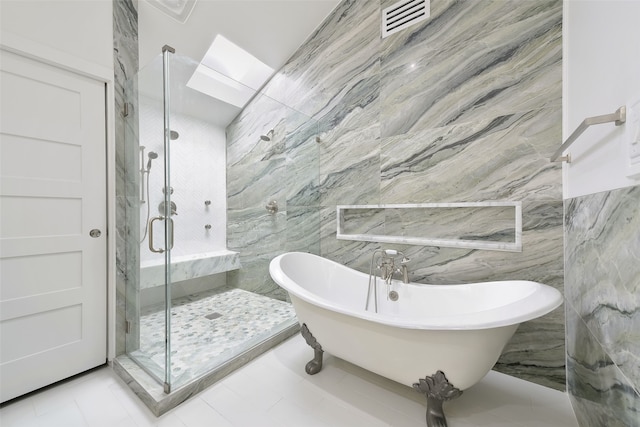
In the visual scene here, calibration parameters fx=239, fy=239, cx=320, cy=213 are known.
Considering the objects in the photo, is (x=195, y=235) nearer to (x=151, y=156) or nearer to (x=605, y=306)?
(x=151, y=156)

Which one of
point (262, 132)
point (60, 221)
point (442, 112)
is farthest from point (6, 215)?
point (442, 112)

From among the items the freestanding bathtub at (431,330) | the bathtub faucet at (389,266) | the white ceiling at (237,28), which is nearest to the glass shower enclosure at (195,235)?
the white ceiling at (237,28)

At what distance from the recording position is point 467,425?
1.17 metres

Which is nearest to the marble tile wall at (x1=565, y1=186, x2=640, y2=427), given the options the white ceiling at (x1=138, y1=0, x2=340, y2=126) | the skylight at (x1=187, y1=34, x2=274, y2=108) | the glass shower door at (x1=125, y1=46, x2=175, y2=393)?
the glass shower door at (x1=125, y1=46, x2=175, y2=393)

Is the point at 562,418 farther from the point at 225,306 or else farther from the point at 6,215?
the point at 6,215

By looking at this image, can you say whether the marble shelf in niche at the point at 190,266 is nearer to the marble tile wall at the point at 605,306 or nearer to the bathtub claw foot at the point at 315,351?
the bathtub claw foot at the point at 315,351

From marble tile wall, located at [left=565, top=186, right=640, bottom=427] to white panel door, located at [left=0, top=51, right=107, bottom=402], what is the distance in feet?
8.55

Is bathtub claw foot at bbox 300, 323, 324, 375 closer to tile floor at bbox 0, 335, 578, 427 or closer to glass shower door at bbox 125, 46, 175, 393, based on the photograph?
tile floor at bbox 0, 335, 578, 427

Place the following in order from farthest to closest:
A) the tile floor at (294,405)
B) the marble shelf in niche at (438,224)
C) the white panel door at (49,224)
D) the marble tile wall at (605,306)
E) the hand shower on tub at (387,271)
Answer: the hand shower on tub at (387,271), the marble shelf in niche at (438,224), the white panel door at (49,224), the tile floor at (294,405), the marble tile wall at (605,306)

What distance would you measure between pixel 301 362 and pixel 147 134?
1.86 metres

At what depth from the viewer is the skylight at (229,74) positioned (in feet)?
6.95

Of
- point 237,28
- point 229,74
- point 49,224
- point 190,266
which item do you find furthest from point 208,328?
point 237,28

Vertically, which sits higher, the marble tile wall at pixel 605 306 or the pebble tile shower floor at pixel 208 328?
the marble tile wall at pixel 605 306

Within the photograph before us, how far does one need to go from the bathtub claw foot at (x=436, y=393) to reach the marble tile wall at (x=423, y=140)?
749 millimetres
